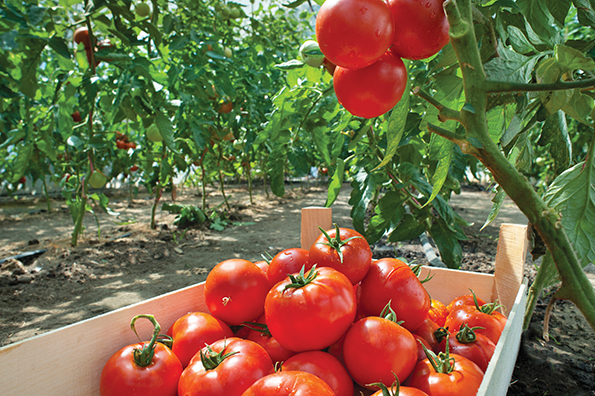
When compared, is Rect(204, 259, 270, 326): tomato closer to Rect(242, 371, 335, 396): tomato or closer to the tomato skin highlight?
the tomato skin highlight

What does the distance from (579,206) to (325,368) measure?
1.95 ft

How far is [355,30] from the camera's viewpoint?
1.44 ft

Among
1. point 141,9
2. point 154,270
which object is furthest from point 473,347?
point 141,9

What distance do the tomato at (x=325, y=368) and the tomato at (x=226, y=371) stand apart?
6 centimetres

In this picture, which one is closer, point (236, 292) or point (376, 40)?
point (376, 40)

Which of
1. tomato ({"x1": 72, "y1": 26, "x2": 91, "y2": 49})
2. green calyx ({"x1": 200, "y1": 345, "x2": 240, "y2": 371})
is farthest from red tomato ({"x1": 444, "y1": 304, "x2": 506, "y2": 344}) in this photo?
tomato ({"x1": 72, "y1": 26, "x2": 91, "y2": 49})

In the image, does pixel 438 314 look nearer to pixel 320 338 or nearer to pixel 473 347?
pixel 473 347

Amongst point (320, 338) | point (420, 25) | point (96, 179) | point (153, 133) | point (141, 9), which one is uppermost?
point (141, 9)

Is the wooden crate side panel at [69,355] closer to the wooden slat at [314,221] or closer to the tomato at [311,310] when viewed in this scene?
the tomato at [311,310]

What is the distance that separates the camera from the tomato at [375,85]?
1.65ft

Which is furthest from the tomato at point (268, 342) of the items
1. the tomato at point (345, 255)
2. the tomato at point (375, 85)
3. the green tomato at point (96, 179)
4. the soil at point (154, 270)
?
the green tomato at point (96, 179)

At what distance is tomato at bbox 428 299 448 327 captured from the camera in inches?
39.9

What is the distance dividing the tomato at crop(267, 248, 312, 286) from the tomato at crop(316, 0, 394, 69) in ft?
1.92

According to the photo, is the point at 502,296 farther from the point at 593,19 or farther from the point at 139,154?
the point at 139,154
